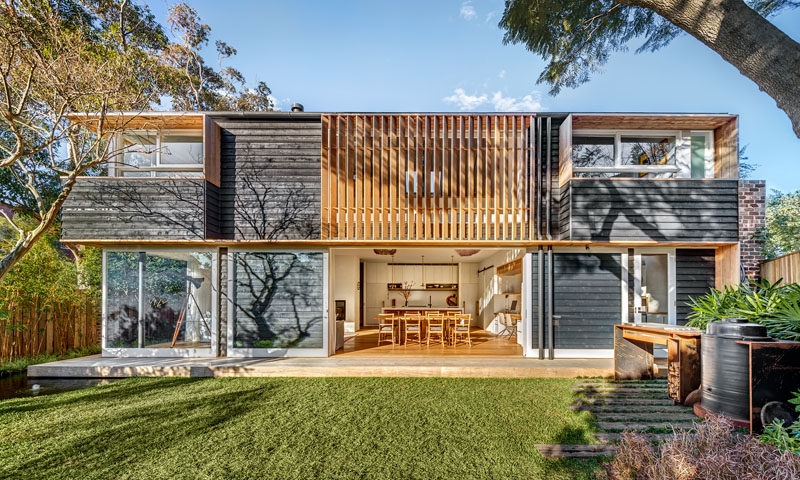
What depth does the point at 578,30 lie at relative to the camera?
6090 millimetres

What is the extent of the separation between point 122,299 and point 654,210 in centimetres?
1021

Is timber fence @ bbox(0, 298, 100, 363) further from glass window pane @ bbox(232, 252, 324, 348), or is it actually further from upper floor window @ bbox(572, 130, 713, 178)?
upper floor window @ bbox(572, 130, 713, 178)

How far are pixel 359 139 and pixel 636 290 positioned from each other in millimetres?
6156

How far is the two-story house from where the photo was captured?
7176 mm

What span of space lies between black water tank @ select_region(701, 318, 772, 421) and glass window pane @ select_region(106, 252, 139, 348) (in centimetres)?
900

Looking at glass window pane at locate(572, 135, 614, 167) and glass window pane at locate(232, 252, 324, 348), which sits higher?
glass window pane at locate(572, 135, 614, 167)

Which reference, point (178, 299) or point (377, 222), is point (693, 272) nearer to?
point (377, 222)

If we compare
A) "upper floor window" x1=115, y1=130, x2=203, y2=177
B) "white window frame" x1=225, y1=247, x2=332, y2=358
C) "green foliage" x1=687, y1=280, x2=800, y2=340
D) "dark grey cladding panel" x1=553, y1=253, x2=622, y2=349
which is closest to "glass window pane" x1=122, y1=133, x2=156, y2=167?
"upper floor window" x1=115, y1=130, x2=203, y2=177

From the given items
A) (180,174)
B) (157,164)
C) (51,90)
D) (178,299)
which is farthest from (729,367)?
(51,90)

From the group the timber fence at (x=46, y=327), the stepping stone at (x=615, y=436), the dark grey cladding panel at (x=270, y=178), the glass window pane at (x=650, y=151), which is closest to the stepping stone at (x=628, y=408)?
the stepping stone at (x=615, y=436)

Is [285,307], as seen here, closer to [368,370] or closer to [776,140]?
[368,370]

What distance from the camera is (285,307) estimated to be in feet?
24.0

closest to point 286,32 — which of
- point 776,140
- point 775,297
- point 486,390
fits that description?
point 486,390

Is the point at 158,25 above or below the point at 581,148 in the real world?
above
